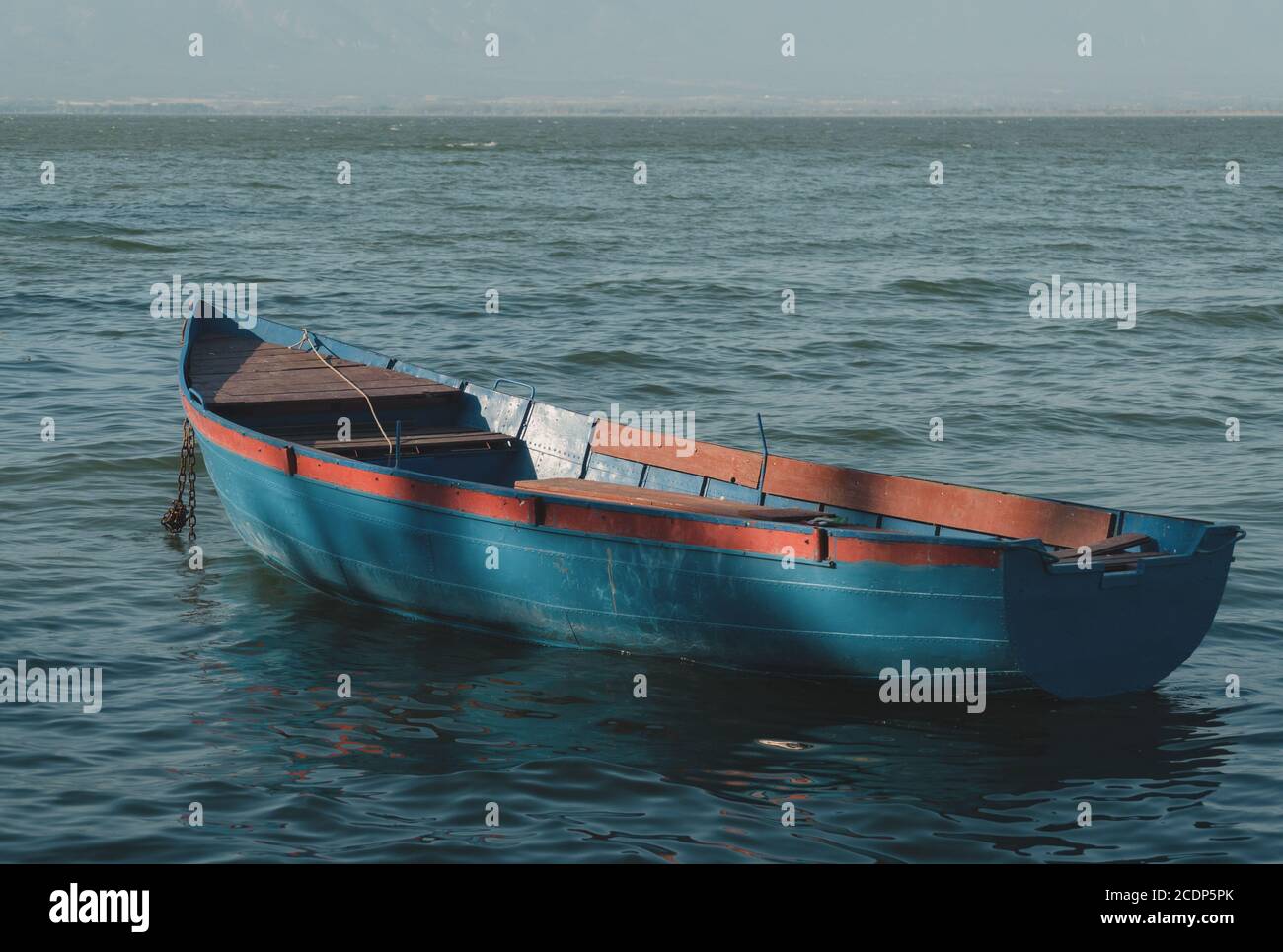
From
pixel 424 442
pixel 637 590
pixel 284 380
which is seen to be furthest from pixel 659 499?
pixel 284 380

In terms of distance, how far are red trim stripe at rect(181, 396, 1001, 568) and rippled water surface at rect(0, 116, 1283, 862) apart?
120cm

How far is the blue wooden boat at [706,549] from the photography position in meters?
10.4

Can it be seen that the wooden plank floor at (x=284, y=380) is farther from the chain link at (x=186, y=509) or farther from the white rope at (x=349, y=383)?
the chain link at (x=186, y=509)

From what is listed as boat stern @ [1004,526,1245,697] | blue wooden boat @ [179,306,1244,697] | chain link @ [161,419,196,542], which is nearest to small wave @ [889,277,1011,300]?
blue wooden boat @ [179,306,1244,697]

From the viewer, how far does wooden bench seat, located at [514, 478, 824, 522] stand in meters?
12.1

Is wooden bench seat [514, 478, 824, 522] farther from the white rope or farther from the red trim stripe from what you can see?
the white rope

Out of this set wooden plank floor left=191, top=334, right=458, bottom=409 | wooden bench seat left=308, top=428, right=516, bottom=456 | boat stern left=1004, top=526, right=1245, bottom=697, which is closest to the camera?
boat stern left=1004, top=526, right=1245, bottom=697

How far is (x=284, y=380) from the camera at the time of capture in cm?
1596

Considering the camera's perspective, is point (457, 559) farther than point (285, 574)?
No

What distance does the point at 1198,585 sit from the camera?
35.1 feet

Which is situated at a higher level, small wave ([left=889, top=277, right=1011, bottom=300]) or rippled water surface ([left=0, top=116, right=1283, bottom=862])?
small wave ([left=889, top=277, right=1011, bottom=300])
